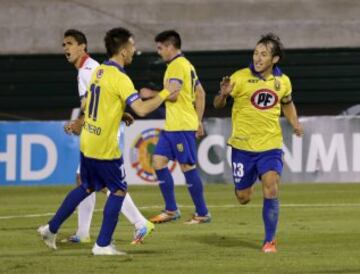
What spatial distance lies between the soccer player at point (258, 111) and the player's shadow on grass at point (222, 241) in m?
0.57

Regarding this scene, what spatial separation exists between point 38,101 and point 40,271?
1671 cm

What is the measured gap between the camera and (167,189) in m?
15.4

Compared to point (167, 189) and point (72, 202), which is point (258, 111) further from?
point (167, 189)

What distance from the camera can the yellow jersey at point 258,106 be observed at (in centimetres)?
1227

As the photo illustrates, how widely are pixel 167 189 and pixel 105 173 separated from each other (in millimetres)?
4199

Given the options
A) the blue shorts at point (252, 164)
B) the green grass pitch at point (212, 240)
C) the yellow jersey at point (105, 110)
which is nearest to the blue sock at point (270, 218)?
the green grass pitch at point (212, 240)

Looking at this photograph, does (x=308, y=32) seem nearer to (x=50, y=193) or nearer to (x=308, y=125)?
(x=308, y=125)

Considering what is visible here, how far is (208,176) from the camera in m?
21.4

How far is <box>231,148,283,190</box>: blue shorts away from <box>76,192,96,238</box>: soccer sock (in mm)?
1492

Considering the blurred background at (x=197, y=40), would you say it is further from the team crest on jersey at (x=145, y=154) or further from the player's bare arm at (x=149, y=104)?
the player's bare arm at (x=149, y=104)

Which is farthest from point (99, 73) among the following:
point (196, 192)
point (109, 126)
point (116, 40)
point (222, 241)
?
Result: point (196, 192)

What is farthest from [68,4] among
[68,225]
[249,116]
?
[249,116]

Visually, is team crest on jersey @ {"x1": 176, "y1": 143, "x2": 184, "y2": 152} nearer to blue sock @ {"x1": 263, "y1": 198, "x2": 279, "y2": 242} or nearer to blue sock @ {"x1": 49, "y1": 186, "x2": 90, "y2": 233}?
blue sock @ {"x1": 263, "y1": 198, "x2": 279, "y2": 242}

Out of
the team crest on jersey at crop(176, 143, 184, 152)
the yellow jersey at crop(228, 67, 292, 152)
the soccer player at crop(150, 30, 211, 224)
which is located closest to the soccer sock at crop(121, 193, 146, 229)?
the yellow jersey at crop(228, 67, 292, 152)
